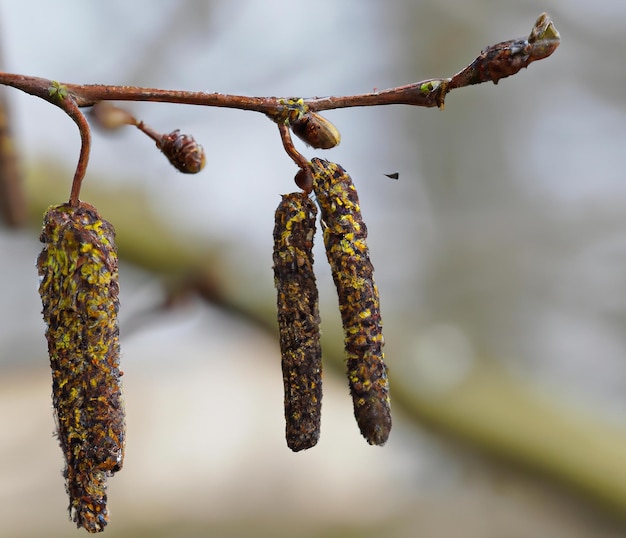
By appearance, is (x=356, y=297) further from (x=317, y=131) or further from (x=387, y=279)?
(x=387, y=279)

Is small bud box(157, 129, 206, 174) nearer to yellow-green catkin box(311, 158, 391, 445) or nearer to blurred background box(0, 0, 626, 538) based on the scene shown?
yellow-green catkin box(311, 158, 391, 445)

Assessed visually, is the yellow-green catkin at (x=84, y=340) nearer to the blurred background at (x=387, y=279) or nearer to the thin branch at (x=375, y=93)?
the thin branch at (x=375, y=93)

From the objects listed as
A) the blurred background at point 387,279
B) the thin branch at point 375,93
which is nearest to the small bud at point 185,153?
the thin branch at point 375,93

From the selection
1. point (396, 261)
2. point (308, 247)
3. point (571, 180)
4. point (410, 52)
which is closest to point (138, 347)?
point (396, 261)

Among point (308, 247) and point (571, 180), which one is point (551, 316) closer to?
point (571, 180)

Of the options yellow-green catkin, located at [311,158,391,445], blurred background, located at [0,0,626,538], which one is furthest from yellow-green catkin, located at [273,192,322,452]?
blurred background, located at [0,0,626,538]

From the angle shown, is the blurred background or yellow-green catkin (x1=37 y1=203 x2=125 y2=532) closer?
yellow-green catkin (x1=37 y1=203 x2=125 y2=532)

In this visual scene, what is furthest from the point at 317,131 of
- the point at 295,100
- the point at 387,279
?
the point at 387,279
